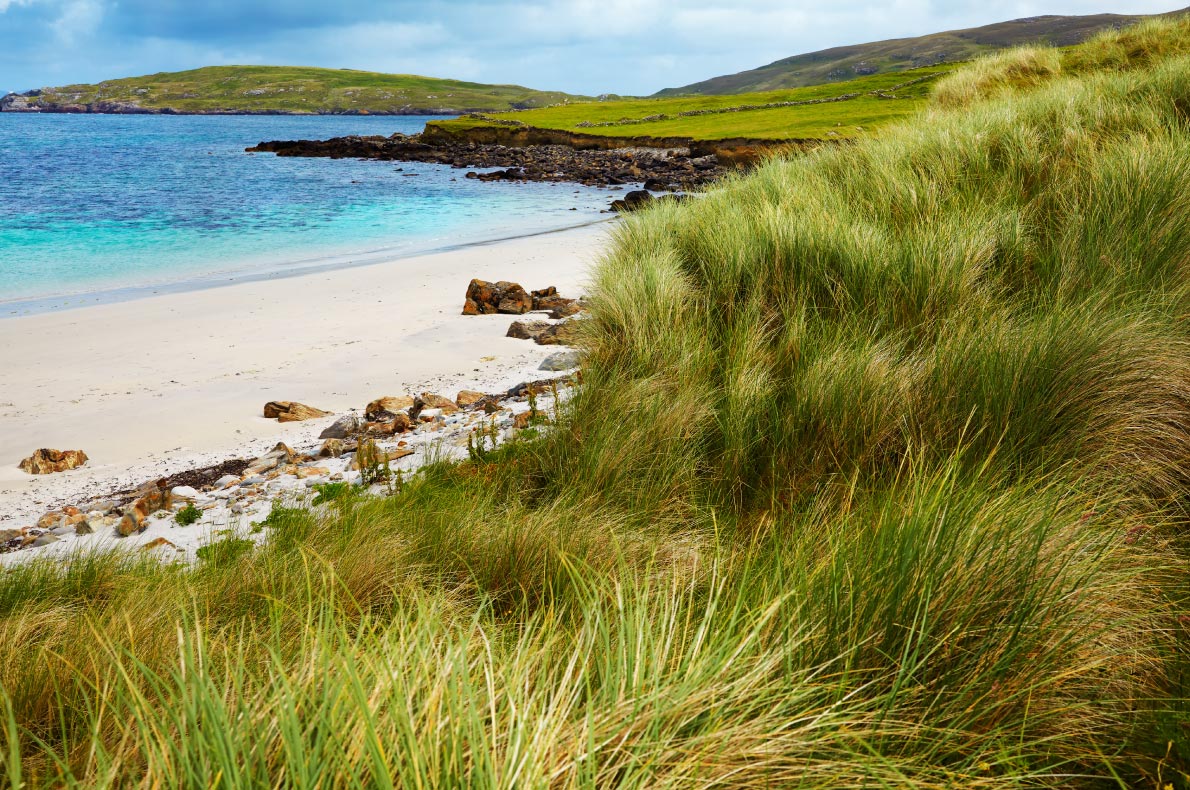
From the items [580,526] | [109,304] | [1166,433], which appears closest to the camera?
[580,526]

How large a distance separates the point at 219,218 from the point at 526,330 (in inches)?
646

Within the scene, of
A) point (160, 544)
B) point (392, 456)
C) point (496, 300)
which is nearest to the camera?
point (160, 544)

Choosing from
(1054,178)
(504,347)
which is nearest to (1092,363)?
(1054,178)

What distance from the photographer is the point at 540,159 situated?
132ft

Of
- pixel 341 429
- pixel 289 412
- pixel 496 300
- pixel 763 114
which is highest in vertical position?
pixel 763 114

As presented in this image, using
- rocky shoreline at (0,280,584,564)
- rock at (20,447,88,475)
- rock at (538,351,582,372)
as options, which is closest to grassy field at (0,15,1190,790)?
rocky shoreline at (0,280,584,564)

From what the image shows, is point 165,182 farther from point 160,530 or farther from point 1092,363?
point 1092,363

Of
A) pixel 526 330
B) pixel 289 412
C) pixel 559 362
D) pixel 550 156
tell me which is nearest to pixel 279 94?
pixel 550 156

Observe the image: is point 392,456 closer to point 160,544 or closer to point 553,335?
point 160,544

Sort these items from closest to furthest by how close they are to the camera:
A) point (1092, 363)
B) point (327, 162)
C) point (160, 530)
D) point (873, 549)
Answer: point (873, 549)
point (1092, 363)
point (160, 530)
point (327, 162)

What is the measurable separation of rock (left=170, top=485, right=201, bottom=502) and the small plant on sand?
0.40 m

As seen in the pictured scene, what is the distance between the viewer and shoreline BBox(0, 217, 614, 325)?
38.6ft

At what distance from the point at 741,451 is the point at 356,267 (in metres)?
12.7

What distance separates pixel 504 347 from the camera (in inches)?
347
